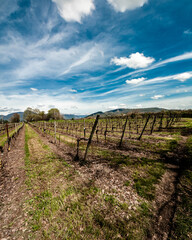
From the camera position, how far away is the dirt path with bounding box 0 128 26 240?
13.2 feet

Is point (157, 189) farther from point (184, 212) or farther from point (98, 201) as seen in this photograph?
point (98, 201)

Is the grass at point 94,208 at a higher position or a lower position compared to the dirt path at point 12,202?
higher

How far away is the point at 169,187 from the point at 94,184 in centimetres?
482

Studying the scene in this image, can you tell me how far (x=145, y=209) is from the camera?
475 centimetres

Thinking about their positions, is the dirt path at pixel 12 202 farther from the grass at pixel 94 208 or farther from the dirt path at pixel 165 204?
the dirt path at pixel 165 204

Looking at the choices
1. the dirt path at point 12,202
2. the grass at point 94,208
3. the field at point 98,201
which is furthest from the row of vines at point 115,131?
the dirt path at point 12,202

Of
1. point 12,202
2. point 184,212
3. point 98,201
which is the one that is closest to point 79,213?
point 98,201

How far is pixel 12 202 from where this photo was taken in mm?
5484

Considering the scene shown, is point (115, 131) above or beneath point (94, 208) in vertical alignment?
above

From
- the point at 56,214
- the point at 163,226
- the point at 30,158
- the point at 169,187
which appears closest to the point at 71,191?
the point at 56,214

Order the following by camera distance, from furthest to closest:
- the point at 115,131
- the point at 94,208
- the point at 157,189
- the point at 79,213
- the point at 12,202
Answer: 1. the point at 115,131
2. the point at 157,189
3. the point at 12,202
4. the point at 94,208
5. the point at 79,213

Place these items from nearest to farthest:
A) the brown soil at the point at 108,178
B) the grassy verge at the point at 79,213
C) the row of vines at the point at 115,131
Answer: the grassy verge at the point at 79,213 < the brown soil at the point at 108,178 < the row of vines at the point at 115,131

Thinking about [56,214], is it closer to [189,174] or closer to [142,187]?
[142,187]

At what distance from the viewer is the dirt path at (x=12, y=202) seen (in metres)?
4.04
